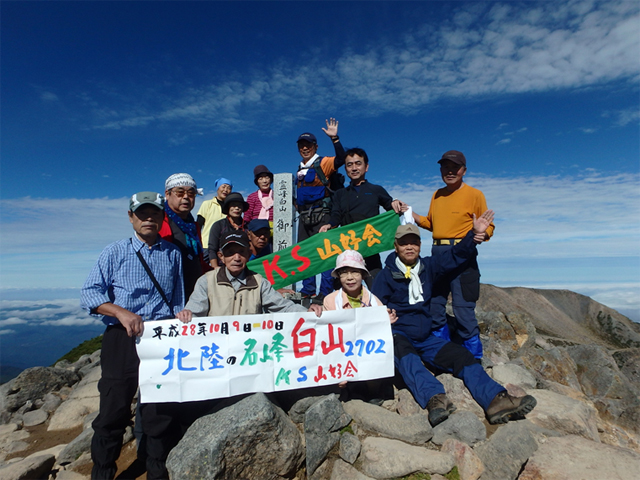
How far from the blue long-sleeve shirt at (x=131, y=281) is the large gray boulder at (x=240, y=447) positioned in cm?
156

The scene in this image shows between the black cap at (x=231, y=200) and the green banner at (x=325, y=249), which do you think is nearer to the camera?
the black cap at (x=231, y=200)

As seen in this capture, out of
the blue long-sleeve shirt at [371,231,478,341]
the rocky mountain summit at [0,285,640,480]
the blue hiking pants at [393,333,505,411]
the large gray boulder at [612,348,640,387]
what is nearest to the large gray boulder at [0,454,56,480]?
the rocky mountain summit at [0,285,640,480]

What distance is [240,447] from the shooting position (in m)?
4.27

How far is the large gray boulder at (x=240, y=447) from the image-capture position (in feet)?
13.3

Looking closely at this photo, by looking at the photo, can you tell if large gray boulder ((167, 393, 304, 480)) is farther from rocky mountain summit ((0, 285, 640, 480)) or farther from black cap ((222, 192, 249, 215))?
black cap ((222, 192, 249, 215))

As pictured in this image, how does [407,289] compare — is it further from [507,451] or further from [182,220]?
[182,220]

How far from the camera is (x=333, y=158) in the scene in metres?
8.31

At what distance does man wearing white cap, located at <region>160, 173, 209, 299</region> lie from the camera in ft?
18.5

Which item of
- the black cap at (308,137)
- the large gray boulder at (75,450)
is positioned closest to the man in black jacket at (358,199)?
the black cap at (308,137)

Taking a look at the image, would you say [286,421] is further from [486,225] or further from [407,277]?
[486,225]

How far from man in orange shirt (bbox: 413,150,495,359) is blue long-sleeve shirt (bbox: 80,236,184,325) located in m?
4.40

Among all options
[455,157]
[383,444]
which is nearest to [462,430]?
[383,444]

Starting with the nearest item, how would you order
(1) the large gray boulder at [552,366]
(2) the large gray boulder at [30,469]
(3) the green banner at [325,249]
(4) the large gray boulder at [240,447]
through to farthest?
(4) the large gray boulder at [240,447] → (2) the large gray boulder at [30,469] → (3) the green banner at [325,249] → (1) the large gray boulder at [552,366]

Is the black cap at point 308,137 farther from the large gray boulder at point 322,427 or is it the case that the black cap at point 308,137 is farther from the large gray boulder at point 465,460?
the large gray boulder at point 465,460
